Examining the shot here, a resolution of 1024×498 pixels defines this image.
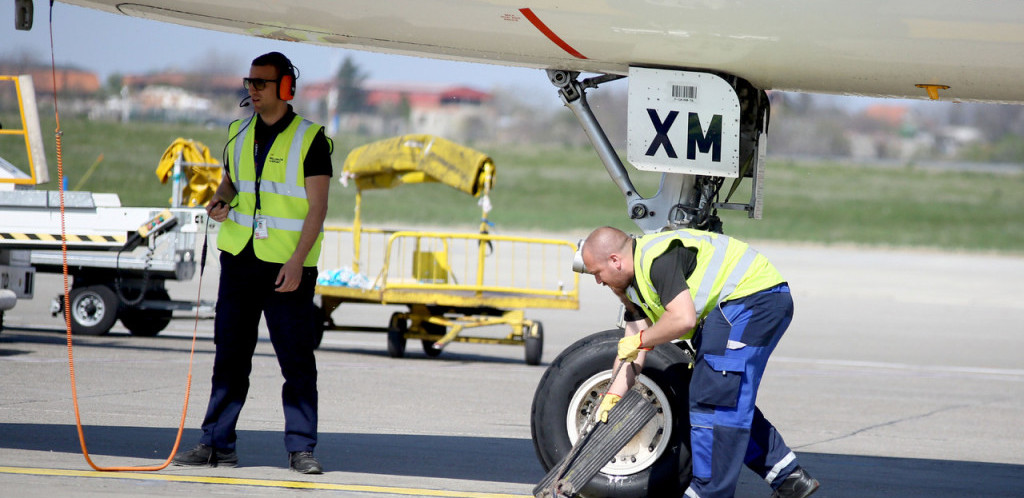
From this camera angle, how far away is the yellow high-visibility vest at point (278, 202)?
601 centimetres

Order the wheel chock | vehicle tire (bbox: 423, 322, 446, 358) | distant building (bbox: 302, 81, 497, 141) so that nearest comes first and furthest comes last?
1. the wheel chock
2. vehicle tire (bbox: 423, 322, 446, 358)
3. distant building (bbox: 302, 81, 497, 141)

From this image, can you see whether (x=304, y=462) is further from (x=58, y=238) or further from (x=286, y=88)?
(x=58, y=238)

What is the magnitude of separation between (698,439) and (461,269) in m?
18.2

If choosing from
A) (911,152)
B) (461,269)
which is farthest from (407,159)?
(911,152)

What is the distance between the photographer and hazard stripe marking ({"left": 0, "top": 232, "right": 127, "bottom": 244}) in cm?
1100

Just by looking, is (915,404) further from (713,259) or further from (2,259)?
(2,259)

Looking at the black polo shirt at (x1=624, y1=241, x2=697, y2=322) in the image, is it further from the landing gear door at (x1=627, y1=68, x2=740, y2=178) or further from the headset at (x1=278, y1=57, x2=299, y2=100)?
the headset at (x1=278, y1=57, x2=299, y2=100)

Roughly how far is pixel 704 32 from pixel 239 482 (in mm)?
3178

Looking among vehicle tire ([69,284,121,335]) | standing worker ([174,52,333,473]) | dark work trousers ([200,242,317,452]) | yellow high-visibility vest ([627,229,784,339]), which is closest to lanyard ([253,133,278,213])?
standing worker ([174,52,333,473])

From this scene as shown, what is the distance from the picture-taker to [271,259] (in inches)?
236

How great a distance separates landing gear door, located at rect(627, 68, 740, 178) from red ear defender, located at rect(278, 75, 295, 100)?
1.76 meters

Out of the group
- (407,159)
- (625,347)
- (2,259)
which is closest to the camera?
(625,347)

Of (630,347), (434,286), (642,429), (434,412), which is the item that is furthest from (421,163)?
(630,347)

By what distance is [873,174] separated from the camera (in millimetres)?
57781
